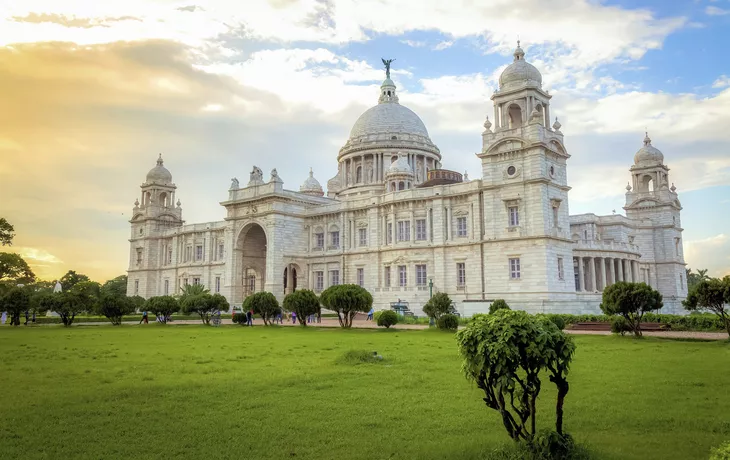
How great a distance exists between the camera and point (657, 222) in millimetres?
58750

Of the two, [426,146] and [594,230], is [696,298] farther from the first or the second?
[426,146]

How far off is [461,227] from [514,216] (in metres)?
5.61

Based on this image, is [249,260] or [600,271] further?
[249,260]

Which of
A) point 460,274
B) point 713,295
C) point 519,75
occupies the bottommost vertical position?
point 713,295

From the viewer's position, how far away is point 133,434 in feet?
29.2

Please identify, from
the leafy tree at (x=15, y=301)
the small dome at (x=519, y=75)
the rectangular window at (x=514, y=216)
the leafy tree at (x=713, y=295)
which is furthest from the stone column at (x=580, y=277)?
the leafy tree at (x=15, y=301)

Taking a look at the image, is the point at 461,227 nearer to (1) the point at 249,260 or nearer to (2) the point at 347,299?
(2) the point at 347,299

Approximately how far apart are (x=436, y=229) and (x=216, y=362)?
3392cm

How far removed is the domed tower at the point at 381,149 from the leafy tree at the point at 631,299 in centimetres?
4446

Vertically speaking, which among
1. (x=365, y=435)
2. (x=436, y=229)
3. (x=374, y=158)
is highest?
(x=374, y=158)

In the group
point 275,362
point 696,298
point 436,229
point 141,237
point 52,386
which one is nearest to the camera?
point 52,386

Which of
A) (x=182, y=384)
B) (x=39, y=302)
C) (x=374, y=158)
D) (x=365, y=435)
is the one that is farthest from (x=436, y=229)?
(x=365, y=435)

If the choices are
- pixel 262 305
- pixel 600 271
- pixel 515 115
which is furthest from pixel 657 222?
pixel 262 305

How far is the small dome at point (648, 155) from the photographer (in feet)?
197
